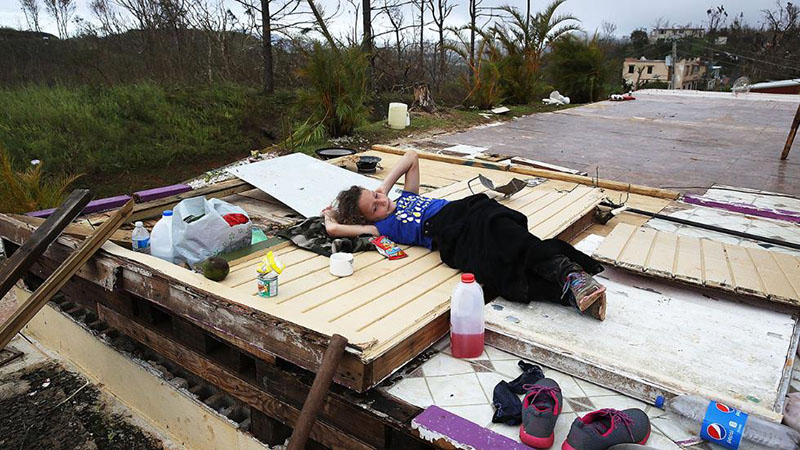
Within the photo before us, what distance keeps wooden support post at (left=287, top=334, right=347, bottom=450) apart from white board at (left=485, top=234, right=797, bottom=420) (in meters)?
0.79

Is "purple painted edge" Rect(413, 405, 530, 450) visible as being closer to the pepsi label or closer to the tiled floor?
the tiled floor

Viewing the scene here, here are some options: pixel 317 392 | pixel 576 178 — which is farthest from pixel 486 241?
pixel 576 178

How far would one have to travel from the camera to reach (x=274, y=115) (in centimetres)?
1185

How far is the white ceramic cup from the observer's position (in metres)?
2.77

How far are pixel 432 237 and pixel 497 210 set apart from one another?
0.46 m

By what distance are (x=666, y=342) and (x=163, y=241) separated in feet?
8.64

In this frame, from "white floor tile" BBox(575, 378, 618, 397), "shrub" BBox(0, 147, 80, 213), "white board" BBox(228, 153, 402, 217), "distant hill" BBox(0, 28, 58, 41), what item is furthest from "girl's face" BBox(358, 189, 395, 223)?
"distant hill" BBox(0, 28, 58, 41)

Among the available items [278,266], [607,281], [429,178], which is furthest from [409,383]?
[429,178]

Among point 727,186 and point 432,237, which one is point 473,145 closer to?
point 727,186

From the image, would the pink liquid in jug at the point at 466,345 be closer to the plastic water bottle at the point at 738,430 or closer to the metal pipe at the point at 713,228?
the plastic water bottle at the point at 738,430

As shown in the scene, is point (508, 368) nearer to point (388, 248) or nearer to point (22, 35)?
point (388, 248)

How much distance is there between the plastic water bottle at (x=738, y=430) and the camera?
169 cm

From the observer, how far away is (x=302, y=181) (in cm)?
447

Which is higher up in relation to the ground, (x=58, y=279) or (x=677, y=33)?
(x=677, y=33)
